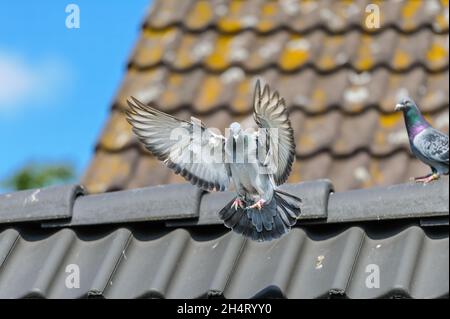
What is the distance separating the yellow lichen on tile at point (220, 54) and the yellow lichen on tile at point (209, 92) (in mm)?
92

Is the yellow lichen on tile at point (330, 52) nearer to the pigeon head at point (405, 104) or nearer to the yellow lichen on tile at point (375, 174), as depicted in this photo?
the yellow lichen on tile at point (375, 174)

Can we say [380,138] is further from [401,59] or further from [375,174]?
[401,59]

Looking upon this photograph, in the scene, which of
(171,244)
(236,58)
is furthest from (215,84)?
(171,244)

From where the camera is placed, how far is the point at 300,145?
13.4ft

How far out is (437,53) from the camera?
436 cm

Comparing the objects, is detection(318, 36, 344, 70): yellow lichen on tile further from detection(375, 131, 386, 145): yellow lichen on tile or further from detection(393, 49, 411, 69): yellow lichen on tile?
detection(375, 131, 386, 145): yellow lichen on tile

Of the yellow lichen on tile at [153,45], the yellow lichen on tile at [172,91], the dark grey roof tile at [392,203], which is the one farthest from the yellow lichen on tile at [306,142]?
the dark grey roof tile at [392,203]

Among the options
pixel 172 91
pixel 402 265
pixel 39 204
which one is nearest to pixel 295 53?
pixel 172 91

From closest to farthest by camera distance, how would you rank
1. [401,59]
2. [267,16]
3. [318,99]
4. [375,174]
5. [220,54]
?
[375,174], [318,99], [401,59], [220,54], [267,16]

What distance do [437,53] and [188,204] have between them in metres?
2.45

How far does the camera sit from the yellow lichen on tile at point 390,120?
4094 mm

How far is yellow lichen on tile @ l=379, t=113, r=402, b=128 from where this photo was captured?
4.09 meters

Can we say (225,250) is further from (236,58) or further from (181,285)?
(236,58)
